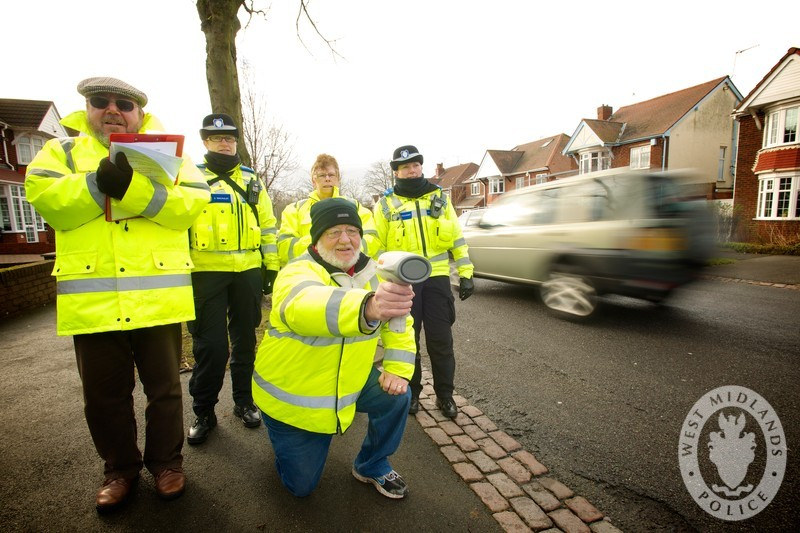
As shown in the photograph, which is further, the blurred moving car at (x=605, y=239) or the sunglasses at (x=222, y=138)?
the blurred moving car at (x=605, y=239)

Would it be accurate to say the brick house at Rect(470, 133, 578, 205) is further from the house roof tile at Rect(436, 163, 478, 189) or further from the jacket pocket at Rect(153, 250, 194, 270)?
the jacket pocket at Rect(153, 250, 194, 270)

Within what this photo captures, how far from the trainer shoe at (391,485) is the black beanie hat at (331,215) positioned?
140 cm

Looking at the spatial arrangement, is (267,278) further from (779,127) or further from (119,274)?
(779,127)

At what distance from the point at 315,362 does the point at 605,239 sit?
14.7ft

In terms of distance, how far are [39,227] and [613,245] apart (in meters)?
31.0

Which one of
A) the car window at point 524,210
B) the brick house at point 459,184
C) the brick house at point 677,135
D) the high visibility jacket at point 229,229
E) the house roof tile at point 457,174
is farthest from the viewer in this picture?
the house roof tile at point 457,174

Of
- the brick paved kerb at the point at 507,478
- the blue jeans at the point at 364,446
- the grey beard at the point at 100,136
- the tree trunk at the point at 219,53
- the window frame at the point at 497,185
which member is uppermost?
the window frame at the point at 497,185

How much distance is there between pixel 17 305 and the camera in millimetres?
6926

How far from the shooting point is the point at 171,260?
7.09 ft

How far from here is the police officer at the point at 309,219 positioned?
3291 millimetres

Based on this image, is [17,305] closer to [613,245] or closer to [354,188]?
[613,245]

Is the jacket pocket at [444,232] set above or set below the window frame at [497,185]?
below

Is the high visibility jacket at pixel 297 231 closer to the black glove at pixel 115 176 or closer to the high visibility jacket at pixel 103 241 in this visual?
the high visibility jacket at pixel 103 241

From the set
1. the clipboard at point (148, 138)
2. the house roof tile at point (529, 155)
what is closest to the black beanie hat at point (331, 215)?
the clipboard at point (148, 138)
